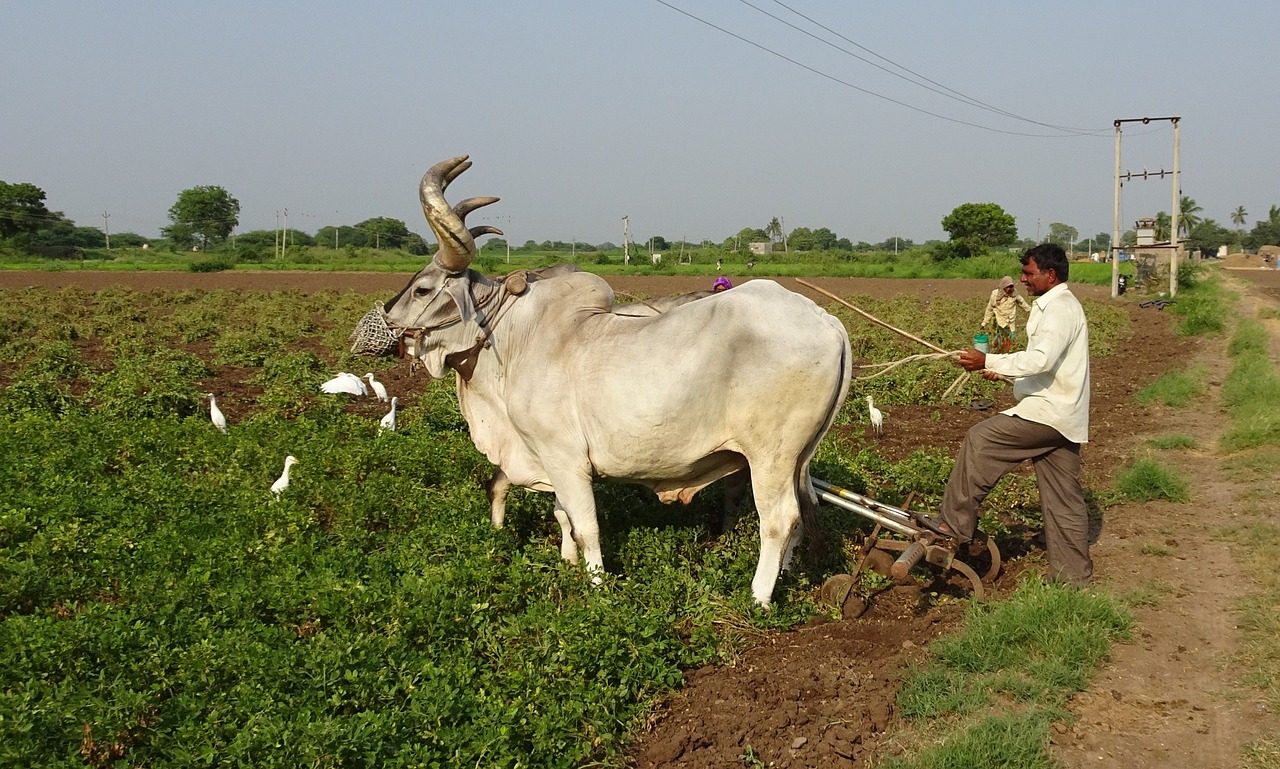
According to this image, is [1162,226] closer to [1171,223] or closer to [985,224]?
[1171,223]

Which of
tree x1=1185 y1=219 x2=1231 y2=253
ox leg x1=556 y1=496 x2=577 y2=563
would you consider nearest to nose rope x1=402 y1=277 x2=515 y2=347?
ox leg x1=556 y1=496 x2=577 y2=563

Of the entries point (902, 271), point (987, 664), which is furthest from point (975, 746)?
point (902, 271)

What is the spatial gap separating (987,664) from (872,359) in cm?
1122

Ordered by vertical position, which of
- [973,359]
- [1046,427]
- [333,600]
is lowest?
[333,600]

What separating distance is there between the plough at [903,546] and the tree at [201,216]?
294 feet

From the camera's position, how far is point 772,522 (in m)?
5.79

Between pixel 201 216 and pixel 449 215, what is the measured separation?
90307 mm

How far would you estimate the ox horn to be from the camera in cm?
581

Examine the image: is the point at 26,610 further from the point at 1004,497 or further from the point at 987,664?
the point at 1004,497

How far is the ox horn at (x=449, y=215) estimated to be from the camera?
5.81 meters

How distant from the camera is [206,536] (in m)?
6.22

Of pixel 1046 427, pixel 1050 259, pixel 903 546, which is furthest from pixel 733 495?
pixel 1050 259

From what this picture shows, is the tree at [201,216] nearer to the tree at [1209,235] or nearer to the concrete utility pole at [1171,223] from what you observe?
the concrete utility pole at [1171,223]

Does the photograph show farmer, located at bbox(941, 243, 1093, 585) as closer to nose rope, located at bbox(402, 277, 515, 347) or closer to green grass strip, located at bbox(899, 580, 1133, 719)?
green grass strip, located at bbox(899, 580, 1133, 719)
